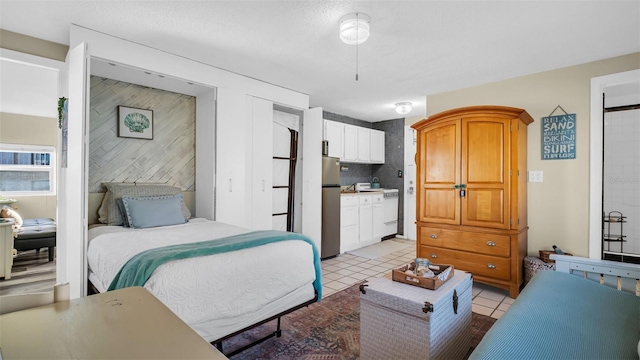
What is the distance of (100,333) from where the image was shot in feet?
2.64

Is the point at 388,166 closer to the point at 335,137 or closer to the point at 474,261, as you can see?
the point at 335,137

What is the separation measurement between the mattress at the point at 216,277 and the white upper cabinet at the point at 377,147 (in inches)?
161

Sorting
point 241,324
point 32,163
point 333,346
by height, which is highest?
point 32,163

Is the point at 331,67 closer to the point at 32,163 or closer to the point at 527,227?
the point at 527,227

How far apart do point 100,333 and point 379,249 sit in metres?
4.90

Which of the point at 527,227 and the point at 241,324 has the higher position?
the point at 527,227

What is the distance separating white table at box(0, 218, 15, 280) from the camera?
3.73 meters

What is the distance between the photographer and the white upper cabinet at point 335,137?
5312 mm

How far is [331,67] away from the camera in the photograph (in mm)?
3508

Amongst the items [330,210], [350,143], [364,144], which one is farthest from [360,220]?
[364,144]

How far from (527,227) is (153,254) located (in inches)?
154

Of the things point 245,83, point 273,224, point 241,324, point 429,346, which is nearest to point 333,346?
point 241,324

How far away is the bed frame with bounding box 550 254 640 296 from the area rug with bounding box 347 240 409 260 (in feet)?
9.52

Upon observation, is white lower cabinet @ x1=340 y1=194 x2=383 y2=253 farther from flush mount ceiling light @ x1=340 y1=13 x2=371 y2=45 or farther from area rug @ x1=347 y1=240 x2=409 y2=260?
flush mount ceiling light @ x1=340 y1=13 x2=371 y2=45
